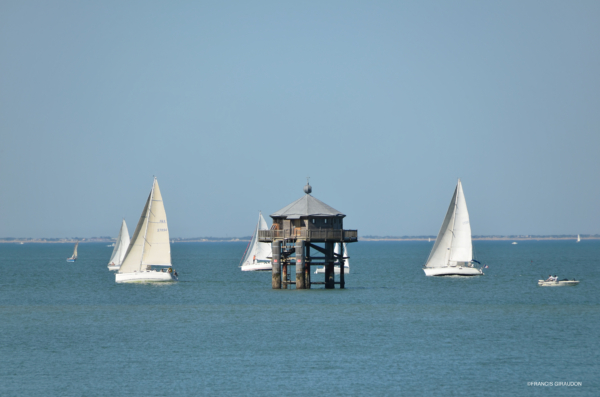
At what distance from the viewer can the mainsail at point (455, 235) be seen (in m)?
86.2

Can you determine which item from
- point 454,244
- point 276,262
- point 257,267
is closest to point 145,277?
point 276,262

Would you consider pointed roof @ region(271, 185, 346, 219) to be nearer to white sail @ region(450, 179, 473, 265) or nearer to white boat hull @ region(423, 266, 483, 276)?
white sail @ region(450, 179, 473, 265)

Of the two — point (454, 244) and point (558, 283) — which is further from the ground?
point (454, 244)

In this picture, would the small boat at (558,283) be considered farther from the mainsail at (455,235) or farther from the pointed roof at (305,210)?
the pointed roof at (305,210)

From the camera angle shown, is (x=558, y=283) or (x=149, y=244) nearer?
(x=558, y=283)

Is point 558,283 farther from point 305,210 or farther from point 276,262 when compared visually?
point 276,262

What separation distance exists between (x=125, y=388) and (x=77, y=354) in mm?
8266

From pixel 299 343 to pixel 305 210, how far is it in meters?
22.1

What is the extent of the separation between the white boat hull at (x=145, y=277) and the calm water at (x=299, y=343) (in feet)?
22.7

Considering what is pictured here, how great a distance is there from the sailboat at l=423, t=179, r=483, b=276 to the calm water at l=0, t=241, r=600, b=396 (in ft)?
50.7

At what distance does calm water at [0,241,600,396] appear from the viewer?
33.8m

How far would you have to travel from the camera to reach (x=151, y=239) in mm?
78625

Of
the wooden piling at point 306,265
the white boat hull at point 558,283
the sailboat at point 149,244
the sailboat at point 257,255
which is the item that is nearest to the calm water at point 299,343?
the wooden piling at point 306,265

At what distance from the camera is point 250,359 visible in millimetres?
39000
